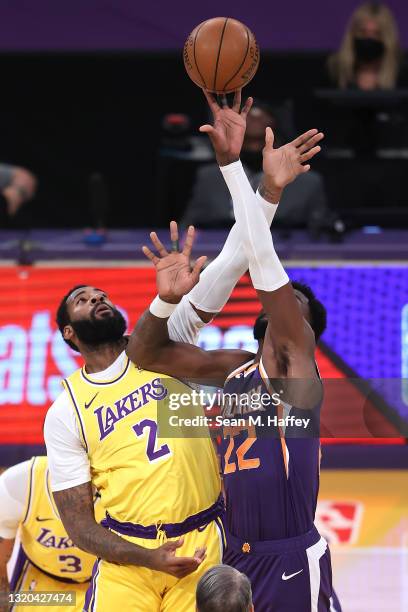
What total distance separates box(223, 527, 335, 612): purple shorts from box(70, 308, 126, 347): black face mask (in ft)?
3.16

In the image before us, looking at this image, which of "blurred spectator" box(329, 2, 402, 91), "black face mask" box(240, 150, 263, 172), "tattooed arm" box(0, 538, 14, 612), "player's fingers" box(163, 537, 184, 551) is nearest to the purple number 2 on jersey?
"player's fingers" box(163, 537, 184, 551)

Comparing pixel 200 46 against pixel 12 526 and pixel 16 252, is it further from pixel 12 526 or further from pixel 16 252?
pixel 16 252

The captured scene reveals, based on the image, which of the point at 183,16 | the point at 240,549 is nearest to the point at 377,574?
the point at 240,549

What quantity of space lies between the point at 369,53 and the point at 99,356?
196 inches

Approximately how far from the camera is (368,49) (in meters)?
9.04

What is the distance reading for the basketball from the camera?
4805mm

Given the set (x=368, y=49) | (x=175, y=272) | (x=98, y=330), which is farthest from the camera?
(x=368, y=49)

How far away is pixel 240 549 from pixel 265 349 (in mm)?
778

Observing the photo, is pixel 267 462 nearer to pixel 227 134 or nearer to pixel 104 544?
pixel 104 544

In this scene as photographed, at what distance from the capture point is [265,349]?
441 centimetres

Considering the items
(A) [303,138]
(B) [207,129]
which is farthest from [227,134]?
(A) [303,138]

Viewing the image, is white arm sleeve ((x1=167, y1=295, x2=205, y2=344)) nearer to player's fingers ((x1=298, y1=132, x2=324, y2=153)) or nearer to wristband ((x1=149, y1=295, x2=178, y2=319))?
wristband ((x1=149, y1=295, x2=178, y2=319))

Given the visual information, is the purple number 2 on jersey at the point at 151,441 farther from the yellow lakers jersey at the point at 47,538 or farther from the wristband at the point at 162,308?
the yellow lakers jersey at the point at 47,538

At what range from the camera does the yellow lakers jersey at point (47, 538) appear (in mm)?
5246
